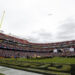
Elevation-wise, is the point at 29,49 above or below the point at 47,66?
above

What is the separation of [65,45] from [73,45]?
27.2ft

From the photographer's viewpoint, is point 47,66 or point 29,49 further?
point 29,49

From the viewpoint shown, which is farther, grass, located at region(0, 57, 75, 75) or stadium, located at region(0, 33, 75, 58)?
stadium, located at region(0, 33, 75, 58)

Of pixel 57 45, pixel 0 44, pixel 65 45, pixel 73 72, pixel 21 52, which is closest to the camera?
pixel 73 72

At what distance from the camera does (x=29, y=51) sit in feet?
323

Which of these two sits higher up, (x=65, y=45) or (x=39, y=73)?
(x=65, y=45)

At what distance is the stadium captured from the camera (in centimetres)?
7472

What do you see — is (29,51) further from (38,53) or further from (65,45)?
(65,45)

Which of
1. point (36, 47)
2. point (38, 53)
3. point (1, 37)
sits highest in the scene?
point (1, 37)

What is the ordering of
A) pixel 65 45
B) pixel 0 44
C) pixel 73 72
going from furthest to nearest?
pixel 65 45 → pixel 0 44 → pixel 73 72

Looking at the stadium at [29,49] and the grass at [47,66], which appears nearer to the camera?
the grass at [47,66]

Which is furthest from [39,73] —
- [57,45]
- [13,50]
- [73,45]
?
[57,45]

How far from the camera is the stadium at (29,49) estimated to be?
245 ft

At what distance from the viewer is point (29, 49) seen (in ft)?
330
